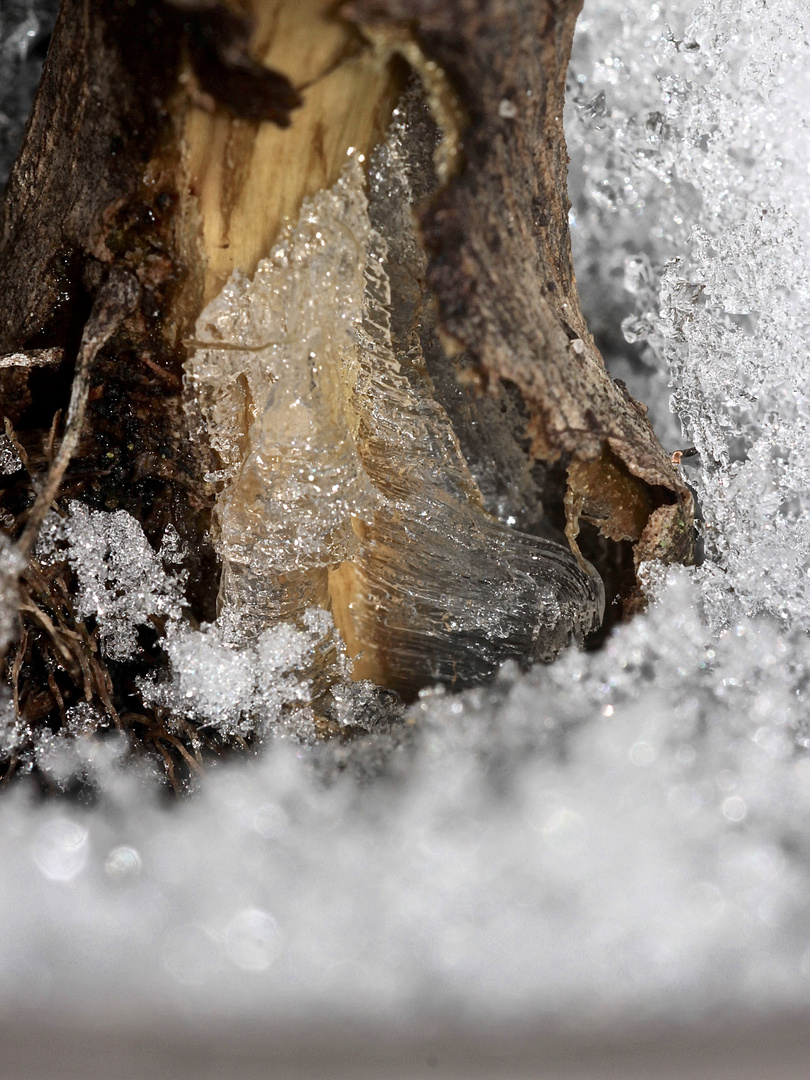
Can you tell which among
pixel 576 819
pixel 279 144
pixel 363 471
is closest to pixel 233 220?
pixel 279 144

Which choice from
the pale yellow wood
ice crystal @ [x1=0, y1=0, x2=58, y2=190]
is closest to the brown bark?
the pale yellow wood

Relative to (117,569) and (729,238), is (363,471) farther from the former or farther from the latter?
(729,238)

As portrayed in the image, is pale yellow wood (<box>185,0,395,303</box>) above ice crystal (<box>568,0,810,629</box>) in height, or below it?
below

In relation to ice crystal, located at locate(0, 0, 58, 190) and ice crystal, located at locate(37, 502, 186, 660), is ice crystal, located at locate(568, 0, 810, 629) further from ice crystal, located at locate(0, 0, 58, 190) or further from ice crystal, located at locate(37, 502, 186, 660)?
ice crystal, located at locate(0, 0, 58, 190)

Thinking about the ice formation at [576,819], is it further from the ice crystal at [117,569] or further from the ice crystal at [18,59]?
the ice crystal at [18,59]

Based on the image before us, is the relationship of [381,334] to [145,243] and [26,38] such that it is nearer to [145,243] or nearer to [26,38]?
[145,243]

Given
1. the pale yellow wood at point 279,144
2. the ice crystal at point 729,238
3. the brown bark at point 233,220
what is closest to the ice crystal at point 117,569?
the brown bark at point 233,220
